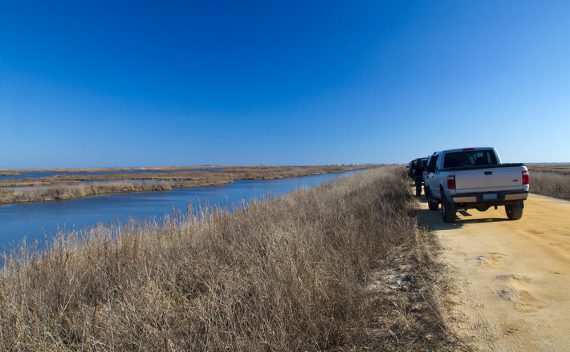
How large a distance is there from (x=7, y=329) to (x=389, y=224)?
7.30 meters

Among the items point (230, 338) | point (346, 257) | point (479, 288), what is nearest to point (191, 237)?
point (346, 257)

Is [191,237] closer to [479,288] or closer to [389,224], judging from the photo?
[389,224]

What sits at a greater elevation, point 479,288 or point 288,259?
point 288,259

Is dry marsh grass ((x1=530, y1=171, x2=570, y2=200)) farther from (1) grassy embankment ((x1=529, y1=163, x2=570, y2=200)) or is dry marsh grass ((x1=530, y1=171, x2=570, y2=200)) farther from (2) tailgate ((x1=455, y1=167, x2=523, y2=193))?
(2) tailgate ((x1=455, y1=167, x2=523, y2=193))

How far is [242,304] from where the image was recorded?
402cm

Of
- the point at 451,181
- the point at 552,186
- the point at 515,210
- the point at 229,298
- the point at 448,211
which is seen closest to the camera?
the point at 229,298

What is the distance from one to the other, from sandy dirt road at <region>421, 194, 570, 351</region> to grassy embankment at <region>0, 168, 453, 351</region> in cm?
42

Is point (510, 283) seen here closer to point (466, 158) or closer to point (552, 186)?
point (466, 158)

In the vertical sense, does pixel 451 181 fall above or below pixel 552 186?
above

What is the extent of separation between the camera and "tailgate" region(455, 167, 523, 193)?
945 cm

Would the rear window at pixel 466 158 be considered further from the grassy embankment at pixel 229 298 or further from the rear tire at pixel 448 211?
the grassy embankment at pixel 229 298

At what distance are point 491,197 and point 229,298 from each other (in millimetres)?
8386

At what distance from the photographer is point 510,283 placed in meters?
5.18

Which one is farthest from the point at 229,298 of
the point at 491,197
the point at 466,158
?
the point at 466,158
